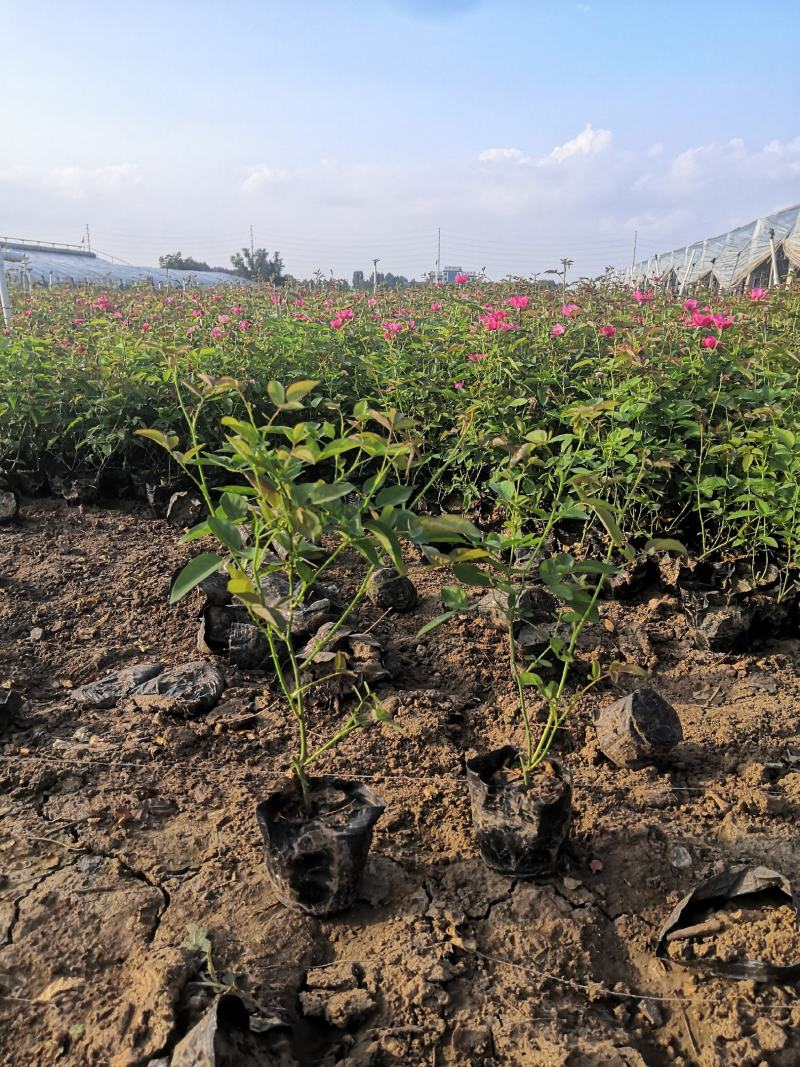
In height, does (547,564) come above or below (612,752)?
above

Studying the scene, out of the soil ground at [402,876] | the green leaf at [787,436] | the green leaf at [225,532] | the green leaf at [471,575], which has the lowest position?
the soil ground at [402,876]

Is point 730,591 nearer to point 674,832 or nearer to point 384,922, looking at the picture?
point 674,832

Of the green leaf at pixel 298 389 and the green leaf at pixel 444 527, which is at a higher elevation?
the green leaf at pixel 298 389

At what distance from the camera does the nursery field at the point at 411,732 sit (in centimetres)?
129

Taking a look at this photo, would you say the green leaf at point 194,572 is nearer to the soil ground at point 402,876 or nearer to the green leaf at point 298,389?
the green leaf at point 298,389

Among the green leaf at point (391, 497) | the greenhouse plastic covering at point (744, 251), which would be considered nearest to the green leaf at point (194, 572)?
the green leaf at point (391, 497)

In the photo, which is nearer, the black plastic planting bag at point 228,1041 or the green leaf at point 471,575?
the black plastic planting bag at point 228,1041

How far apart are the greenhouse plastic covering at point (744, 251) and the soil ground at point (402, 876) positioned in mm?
16097

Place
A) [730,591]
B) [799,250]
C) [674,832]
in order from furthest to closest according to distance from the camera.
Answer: [799,250], [730,591], [674,832]

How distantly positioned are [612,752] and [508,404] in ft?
5.60

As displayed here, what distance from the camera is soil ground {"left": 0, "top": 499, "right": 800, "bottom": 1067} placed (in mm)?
1256

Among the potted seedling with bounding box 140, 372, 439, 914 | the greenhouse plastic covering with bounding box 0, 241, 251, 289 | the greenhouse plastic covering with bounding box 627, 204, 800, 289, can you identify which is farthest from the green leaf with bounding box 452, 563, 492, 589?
the greenhouse plastic covering with bounding box 0, 241, 251, 289

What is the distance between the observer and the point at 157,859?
163cm

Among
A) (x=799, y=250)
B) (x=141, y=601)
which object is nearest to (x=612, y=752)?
(x=141, y=601)
